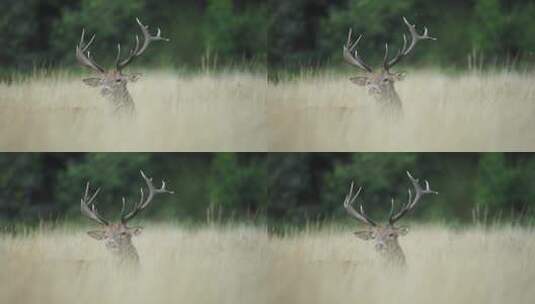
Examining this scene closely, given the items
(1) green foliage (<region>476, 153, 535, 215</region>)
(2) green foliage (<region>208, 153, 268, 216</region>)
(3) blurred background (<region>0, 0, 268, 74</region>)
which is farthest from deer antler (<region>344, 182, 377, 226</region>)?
(3) blurred background (<region>0, 0, 268, 74</region>)

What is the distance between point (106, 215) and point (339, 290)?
A: 1.01m

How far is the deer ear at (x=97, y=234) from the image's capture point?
11.4ft

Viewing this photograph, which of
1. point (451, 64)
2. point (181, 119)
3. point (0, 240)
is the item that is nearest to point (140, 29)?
point (181, 119)

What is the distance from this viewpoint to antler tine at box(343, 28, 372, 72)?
11.4ft

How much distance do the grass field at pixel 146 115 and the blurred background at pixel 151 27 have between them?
0.07m

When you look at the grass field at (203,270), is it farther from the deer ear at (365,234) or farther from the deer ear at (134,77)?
the deer ear at (134,77)

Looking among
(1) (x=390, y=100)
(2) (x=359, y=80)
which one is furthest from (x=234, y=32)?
(1) (x=390, y=100)

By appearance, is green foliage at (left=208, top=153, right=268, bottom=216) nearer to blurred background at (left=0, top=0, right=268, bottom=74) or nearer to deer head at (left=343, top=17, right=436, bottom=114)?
blurred background at (left=0, top=0, right=268, bottom=74)

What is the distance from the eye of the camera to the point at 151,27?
3.47 metres

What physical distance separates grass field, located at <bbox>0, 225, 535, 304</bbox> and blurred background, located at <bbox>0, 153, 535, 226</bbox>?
0.08 metres

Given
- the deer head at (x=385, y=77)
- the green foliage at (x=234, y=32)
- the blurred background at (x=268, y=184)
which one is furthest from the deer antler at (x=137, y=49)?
the deer head at (x=385, y=77)

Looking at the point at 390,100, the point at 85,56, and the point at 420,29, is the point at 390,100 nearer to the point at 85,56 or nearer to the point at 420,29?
the point at 420,29

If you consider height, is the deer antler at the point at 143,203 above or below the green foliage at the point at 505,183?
below

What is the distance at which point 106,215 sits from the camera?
11.4 ft
